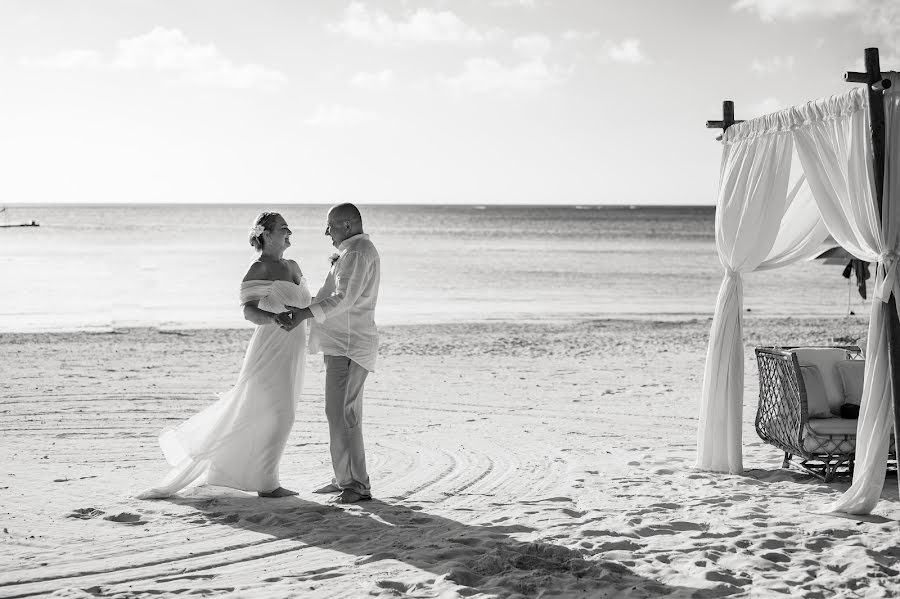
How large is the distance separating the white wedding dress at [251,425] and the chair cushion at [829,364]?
13.0 feet

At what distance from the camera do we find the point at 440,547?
15.2 ft

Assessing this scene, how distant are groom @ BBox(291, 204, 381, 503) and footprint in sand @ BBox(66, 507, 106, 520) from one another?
1483mm

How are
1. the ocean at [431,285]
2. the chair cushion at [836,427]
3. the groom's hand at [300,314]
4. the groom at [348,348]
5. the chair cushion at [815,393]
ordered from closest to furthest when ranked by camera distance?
the groom's hand at [300,314], the groom at [348,348], the chair cushion at [836,427], the chair cushion at [815,393], the ocean at [431,285]

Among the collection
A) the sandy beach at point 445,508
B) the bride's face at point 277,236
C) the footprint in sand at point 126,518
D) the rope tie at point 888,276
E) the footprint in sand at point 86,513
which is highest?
the bride's face at point 277,236

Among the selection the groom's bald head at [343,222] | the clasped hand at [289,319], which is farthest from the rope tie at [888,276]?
the clasped hand at [289,319]

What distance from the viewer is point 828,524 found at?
5.00 metres

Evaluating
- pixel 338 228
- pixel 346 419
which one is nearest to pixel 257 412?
pixel 346 419

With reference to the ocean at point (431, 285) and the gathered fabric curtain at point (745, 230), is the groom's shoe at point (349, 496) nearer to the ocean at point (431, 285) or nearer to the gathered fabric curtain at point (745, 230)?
the gathered fabric curtain at point (745, 230)

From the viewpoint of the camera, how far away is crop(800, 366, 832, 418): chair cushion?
20.9ft

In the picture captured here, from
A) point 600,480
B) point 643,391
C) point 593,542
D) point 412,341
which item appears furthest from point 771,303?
point 593,542

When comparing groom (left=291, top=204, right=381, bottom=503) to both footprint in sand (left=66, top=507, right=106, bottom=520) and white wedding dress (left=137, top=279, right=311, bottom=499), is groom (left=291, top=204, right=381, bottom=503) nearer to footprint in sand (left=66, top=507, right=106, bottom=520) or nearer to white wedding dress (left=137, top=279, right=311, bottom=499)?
white wedding dress (left=137, top=279, right=311, bottom=499)

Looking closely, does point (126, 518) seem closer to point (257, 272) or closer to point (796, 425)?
point (257, 272)

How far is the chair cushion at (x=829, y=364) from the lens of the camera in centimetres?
652

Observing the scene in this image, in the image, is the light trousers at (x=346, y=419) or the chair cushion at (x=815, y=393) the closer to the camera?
the light trousers at (x=346, y=419)
